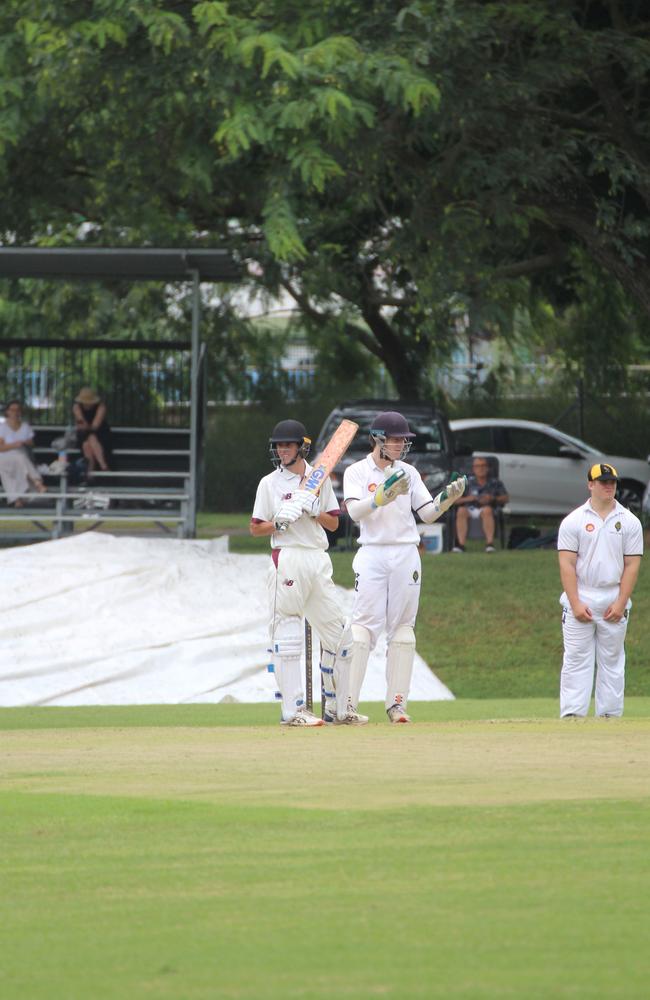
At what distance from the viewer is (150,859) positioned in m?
5.85

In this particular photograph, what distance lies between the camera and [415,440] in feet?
78.3

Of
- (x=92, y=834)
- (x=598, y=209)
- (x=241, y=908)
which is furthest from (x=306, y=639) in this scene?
(x=598, y=209)

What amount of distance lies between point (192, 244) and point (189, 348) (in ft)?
15.3

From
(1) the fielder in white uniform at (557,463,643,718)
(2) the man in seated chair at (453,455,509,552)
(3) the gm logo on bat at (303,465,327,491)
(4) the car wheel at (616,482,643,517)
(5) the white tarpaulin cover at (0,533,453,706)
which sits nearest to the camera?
→ (3) the gm logo on bat at (303,465,327,491)

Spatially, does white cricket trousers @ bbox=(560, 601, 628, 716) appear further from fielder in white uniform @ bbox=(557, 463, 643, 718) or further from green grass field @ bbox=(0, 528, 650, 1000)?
green grass field @ bbox=(0, 528, 650, 1000)

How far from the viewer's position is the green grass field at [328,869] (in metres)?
4.50

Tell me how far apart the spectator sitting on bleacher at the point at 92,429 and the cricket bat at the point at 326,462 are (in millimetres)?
11878

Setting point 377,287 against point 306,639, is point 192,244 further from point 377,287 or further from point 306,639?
point 306,639

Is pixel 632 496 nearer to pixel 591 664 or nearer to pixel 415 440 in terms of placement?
pixel 415 440

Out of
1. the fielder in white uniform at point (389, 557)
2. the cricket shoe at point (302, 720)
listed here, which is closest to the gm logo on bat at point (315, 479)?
the fielder in white uniform at point (389, 557)

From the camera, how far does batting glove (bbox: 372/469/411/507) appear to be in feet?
34.4

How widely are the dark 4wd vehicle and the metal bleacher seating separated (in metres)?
2.13

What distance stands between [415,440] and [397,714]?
43.2 ft

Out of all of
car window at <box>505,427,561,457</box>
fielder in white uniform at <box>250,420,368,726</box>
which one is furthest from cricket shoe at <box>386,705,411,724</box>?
car window at <box>505,427,561,457</box>
